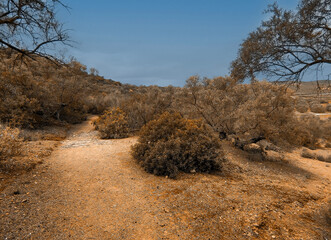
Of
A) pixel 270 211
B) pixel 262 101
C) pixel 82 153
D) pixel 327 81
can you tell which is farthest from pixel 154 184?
pixel 262 101

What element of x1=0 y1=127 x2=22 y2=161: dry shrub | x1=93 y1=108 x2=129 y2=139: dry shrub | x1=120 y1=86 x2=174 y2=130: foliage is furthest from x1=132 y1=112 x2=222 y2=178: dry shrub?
x1=120 y1=86 x2=174 y2=130: foliage

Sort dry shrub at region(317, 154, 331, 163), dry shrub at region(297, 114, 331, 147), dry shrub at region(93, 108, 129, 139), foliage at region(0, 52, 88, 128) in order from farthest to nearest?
dry shrub at region(297, 114, 331, 147) < dry shrub at region(317, 154, 331, 163) < dry shrub at region(93, 108, 129, 139) < foliage at region(0, 52, 88, 128)

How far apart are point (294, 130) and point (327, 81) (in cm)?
324

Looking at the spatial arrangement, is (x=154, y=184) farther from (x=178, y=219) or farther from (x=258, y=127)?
(x=258, y=127)

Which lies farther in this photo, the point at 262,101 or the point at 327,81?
the point at 262,101

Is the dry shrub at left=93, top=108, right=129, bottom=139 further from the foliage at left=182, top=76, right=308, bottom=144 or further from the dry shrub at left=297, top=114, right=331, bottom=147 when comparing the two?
the dry shrub at left=297, top=114, right=331, bottom=147

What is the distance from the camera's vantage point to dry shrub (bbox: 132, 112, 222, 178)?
4895 mm

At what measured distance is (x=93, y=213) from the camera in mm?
3047

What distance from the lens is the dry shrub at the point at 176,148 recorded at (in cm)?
489

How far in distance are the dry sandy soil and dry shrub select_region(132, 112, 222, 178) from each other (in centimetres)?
30

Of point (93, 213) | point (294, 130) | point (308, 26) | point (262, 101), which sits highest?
point (308, 26)

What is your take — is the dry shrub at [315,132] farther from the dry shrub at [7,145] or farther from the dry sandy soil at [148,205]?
the dry shrub at [7,145]

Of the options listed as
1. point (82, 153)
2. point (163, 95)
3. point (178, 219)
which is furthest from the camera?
point (163, 95)

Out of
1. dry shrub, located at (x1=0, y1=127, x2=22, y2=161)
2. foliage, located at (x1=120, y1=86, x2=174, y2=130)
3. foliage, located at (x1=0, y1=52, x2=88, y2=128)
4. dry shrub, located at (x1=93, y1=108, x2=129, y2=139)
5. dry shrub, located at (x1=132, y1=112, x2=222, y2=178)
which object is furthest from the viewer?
foliage, located at (x1=120, y1=86, x2=174, y2=130)
